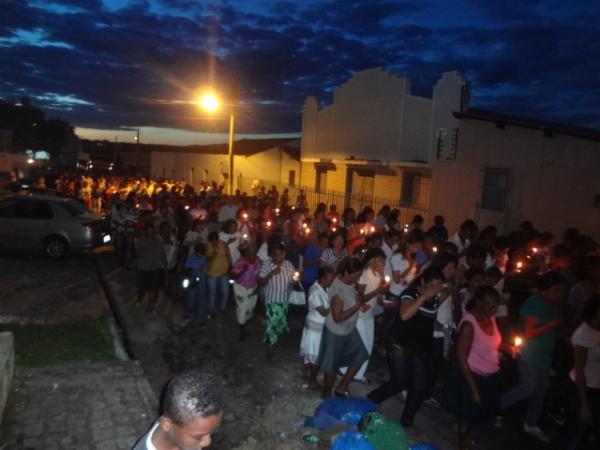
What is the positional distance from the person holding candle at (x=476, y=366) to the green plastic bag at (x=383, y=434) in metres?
0.86

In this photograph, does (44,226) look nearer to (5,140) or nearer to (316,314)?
(316,314)

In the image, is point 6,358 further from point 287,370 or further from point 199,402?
point 199,402

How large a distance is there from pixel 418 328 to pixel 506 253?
3.94 meters

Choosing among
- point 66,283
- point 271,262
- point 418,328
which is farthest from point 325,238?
point 66,283

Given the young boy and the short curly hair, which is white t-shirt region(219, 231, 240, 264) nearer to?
the young boy

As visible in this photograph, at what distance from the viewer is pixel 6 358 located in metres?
5.27

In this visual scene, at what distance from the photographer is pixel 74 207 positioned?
13289 millimetres

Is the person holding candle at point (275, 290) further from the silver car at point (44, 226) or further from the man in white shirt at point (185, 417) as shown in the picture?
the silver car at point (44, 226)

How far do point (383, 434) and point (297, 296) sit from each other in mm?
3295

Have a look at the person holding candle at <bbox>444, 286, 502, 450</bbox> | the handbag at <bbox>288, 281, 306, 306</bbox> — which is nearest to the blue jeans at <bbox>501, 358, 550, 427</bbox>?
the person holding candle at <bbox>444, 286, 502, 450</bbox>

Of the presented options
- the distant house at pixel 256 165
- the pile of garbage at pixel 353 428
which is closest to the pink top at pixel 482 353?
the pile of garbage at pixel 353 428

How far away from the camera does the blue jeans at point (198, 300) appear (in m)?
8.26

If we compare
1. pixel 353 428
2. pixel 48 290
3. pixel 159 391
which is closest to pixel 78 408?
pixel 159 391

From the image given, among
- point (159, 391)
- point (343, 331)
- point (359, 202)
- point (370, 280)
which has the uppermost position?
point (359, 202)
